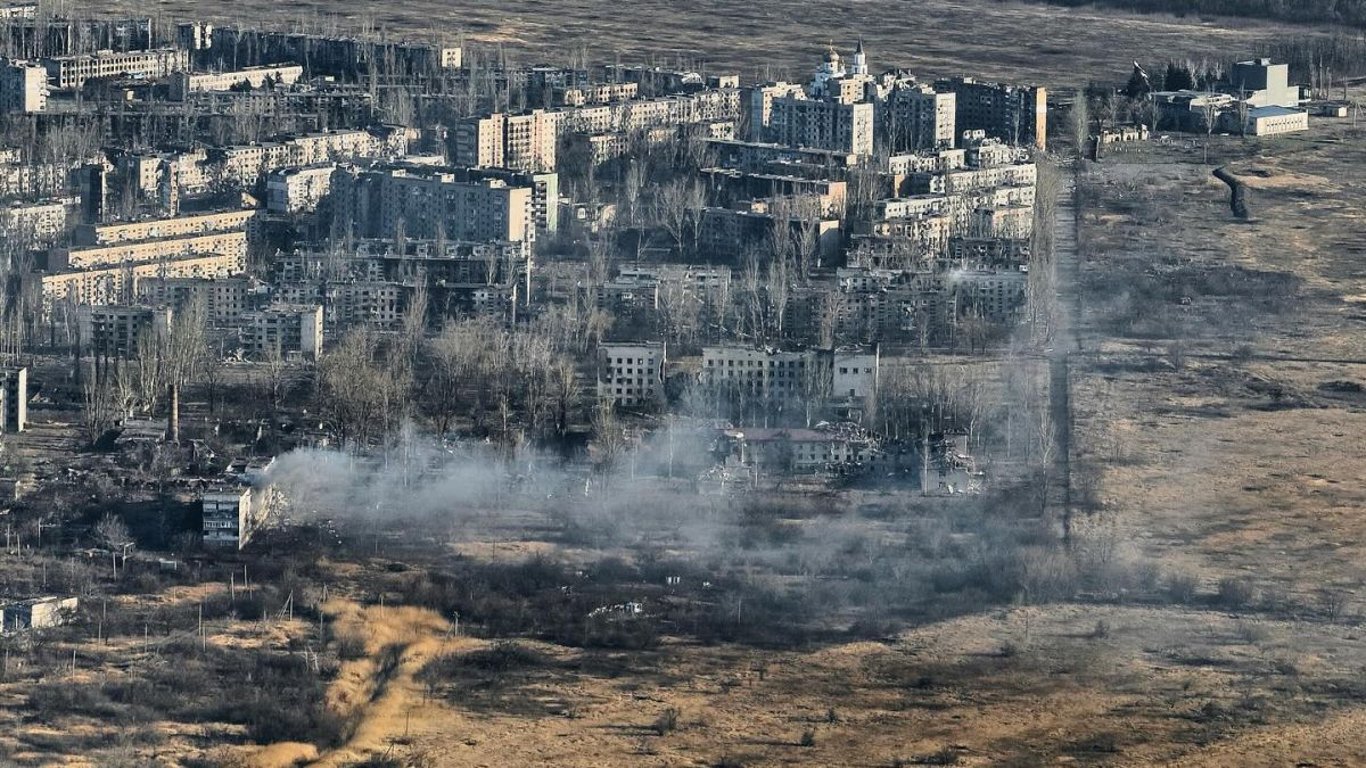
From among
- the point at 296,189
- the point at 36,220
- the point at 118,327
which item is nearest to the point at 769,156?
the point at 296,189

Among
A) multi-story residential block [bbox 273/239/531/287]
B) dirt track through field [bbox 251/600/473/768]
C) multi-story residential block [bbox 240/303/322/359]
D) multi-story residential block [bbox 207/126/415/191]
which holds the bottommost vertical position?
dirt track through field [bbox 251/600/473/768]

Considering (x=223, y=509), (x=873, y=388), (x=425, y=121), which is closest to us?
(x=223, y=509)

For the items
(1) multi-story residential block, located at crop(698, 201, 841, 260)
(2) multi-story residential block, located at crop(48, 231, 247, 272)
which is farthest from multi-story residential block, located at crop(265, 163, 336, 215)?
(1) multi-story residential block, located at crop(698, 201, 841, 260)

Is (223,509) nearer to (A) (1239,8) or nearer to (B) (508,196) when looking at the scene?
(B) (508,196)

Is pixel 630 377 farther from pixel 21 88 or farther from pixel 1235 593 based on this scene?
pixel 21 88

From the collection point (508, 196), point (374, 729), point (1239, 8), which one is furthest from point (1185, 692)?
point (1239, 8)

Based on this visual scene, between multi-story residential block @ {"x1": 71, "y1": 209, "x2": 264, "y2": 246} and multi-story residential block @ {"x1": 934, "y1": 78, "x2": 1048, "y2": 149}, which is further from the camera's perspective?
multi-story residential block @ {"x1": 934, "y1": 78, "x2": 1048, "y2": 149}

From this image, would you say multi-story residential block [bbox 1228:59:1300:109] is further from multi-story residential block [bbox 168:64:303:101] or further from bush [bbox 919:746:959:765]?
bush [bbox 919:746:959:765]
